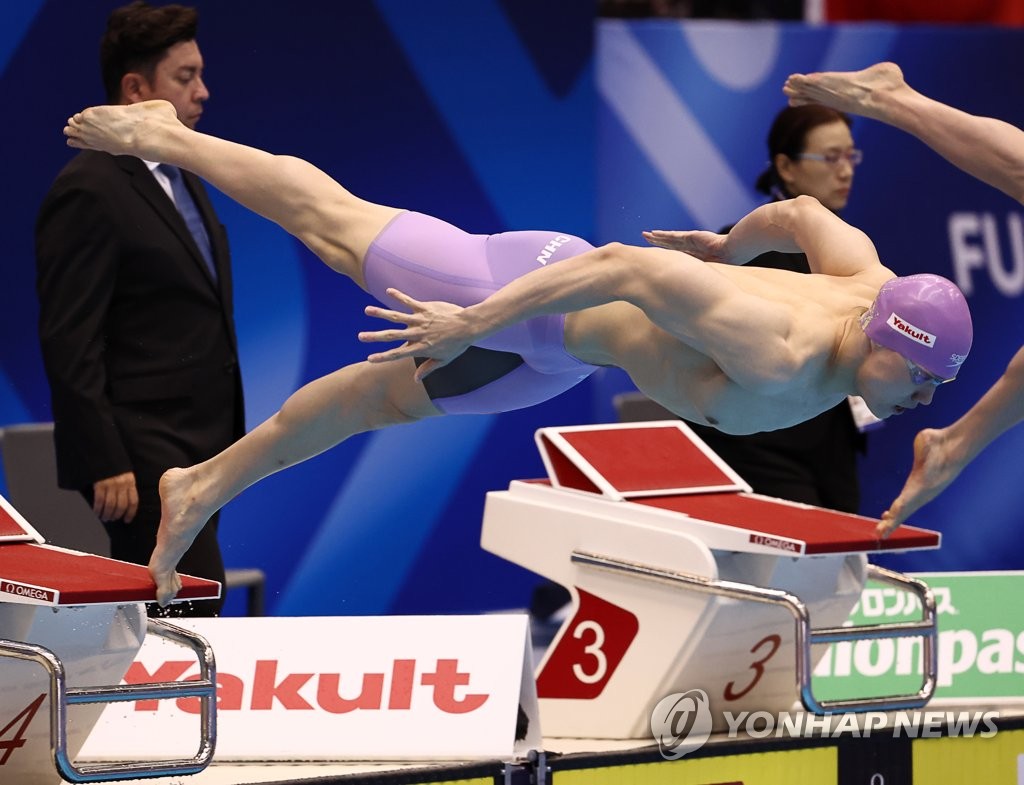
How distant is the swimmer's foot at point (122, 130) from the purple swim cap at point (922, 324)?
1950mm

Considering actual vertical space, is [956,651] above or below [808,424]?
below

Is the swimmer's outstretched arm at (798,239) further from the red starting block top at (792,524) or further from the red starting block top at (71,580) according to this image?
the red starting block top at (71,580)

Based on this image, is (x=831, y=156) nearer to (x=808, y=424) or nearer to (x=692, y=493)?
(x=808, y=424)

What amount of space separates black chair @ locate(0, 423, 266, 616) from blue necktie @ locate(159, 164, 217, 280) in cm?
116

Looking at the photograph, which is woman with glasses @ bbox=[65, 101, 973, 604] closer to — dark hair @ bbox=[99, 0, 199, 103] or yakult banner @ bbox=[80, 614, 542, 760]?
yakult banner @ bbox=[80, 614, 542, 760]

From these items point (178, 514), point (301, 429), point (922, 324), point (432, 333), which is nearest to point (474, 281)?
point (432, 333)

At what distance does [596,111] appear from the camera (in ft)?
28.3

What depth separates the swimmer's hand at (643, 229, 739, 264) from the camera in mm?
4953

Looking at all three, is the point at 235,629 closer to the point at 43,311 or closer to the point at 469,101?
the point at 43,311

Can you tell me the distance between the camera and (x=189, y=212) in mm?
5586

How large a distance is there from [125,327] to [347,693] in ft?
4.76

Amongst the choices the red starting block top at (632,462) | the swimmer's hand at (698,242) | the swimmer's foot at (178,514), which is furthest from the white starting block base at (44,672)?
the swimmer's hand at (698,242)

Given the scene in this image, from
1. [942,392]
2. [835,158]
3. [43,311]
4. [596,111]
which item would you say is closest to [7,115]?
[43,311]

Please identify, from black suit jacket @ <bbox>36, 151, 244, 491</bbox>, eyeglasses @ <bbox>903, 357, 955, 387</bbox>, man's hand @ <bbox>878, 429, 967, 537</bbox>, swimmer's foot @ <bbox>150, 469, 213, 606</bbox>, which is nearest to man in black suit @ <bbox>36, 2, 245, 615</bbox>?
black suit jacket @ <bbox>36, 151, 244, 491</bbox>
